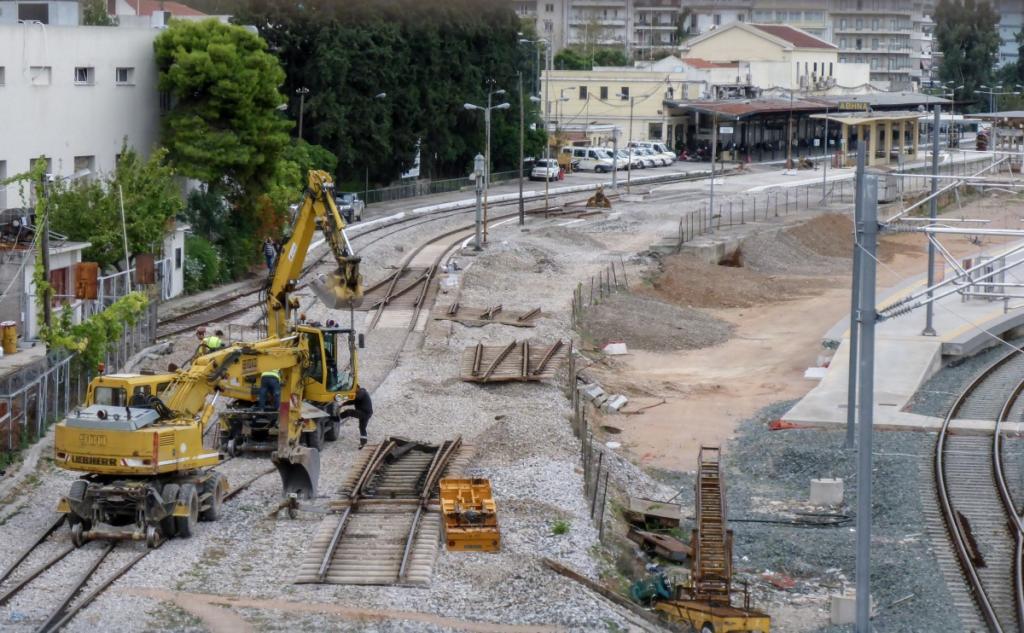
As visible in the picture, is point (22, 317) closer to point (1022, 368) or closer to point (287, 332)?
point (287, 332)

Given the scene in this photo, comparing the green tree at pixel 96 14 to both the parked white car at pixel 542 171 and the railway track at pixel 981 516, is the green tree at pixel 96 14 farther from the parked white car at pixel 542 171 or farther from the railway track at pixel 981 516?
the railway track at pixel 981 516

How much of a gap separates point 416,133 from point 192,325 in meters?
37.2

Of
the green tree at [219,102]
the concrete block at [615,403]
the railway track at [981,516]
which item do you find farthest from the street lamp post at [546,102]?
the railway track at [981,516]

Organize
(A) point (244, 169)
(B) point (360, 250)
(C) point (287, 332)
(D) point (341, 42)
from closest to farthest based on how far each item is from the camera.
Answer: (C) point (287, 332), (A) point (244, 169), (B) point (360, 250), (D) point (341, 42)

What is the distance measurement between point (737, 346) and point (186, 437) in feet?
94.2

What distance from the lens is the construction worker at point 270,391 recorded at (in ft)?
89.5

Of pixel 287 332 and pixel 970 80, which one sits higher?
pixel 970 80

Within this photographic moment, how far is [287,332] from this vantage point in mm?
27734

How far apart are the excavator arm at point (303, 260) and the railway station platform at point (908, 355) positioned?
1213 cm

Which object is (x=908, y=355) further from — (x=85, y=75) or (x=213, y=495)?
(x=85, y=75)

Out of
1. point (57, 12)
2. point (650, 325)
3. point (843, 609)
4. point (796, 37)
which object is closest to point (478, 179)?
point (650, 325)

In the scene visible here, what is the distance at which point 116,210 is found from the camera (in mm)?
40562

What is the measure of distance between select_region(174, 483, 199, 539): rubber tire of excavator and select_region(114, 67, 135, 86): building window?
106ft

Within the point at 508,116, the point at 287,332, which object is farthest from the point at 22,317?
the point at 508,116
